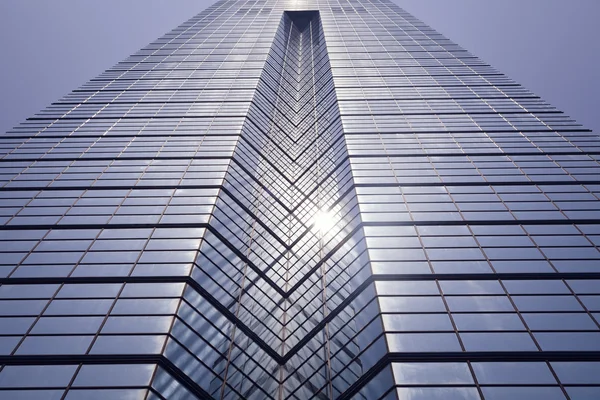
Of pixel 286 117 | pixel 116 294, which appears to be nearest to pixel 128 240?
pixel 116 294

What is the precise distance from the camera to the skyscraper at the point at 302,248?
17531 mm

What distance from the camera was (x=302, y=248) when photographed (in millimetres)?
30391

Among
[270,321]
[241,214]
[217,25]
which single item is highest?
[217,25]

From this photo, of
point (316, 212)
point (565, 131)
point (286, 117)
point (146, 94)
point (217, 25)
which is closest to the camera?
point (316, 212)

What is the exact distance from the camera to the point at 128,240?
2497 centimetres

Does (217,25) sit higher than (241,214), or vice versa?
(217,25)

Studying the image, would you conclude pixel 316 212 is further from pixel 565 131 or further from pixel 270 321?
pixel 565 131

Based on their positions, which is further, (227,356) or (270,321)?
(270,321)

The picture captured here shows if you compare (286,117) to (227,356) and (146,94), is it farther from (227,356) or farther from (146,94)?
(227,356)

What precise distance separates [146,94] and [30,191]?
2199 centimetres

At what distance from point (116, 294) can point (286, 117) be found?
3788 cm

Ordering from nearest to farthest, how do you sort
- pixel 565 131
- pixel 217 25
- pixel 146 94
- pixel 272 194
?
pixel 272 194, pixel 565 131, pixel 146 94, pixel 217 25

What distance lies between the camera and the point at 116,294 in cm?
2092

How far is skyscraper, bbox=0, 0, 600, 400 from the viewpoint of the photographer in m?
17.5
